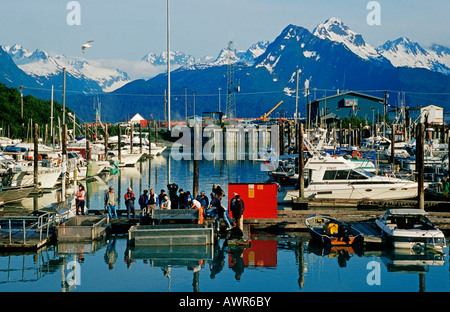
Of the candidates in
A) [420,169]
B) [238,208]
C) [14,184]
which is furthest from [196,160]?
[14,184]

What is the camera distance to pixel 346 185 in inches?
1443

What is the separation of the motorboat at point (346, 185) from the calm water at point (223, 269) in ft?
39.9

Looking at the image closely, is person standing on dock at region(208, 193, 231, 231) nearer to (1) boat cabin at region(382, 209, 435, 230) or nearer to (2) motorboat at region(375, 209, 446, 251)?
(2) motorboat at region(375, 209, 446, 251)

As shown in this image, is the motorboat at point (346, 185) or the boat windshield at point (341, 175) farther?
the boat windshield at point (341, 175)

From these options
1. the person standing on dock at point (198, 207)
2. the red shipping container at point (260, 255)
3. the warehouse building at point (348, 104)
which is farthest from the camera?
the warehouse building at point (348, 104)

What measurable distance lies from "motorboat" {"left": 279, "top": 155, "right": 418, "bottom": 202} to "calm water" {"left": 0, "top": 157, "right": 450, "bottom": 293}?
1215cm

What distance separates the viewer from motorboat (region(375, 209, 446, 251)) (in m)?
21.9

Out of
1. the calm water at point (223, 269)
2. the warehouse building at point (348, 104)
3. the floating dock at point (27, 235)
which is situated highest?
the warehouse building at point (348, 104)

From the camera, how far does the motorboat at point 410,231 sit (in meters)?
21.9

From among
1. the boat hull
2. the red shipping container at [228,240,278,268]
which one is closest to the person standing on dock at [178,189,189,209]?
the red shipping container at [228,240,278,268]

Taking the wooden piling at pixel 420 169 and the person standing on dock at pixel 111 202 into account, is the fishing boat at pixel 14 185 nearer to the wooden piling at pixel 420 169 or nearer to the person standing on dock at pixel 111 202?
the person standing on dock at pixel 111 202

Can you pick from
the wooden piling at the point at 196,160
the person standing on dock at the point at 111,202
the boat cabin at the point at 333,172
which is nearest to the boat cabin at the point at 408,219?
the wooden piling at the point at 196,160

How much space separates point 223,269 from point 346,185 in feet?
60.6

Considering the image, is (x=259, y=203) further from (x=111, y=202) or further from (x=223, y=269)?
(x=223, y=269)
